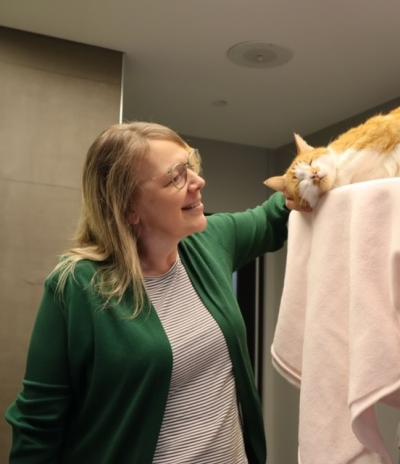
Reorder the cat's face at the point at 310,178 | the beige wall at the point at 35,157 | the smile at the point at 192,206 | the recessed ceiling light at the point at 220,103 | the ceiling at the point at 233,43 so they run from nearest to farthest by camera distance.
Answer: the cat's face at the point at 310,178
the smile at the point at 192,206
the ceiling at the point at 233,43
the beige wall at the point at 35,157
the recessed ceiling light at the point at 220,103

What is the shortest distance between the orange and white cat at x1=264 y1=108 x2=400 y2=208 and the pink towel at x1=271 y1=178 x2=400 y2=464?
2 centimetres

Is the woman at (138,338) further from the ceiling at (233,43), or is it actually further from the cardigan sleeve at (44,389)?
the ceiling at (233,43)

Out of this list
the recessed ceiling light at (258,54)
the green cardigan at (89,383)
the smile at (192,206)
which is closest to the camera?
the green cardigan at (89,383)

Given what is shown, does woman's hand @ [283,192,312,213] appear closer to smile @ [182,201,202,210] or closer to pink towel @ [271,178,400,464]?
pink towel @ [271,178,400,464]

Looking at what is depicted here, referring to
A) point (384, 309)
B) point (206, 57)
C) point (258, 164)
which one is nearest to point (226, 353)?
point (384, 309)

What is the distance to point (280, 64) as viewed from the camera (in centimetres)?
193

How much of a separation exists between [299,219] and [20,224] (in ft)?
3.95

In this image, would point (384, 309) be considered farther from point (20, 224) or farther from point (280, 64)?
point (280, 64)

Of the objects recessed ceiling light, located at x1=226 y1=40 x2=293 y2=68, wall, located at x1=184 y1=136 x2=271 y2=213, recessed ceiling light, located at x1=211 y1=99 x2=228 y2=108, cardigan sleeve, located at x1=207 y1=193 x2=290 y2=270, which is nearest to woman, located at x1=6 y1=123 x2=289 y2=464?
cardigan sleeve, located at x1=207 y1=193 x2=290 y2=270

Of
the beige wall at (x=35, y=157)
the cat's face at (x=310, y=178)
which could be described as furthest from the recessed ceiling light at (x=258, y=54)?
the cat's face at (x=310, y=178)

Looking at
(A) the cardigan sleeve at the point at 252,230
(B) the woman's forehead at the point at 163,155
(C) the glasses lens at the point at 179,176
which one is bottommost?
(A) the cardigan sleeve at the point at 252,230

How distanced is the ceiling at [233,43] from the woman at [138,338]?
0.72 meters

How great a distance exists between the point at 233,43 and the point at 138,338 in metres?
1.25

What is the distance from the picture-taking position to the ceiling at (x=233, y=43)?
155cm
